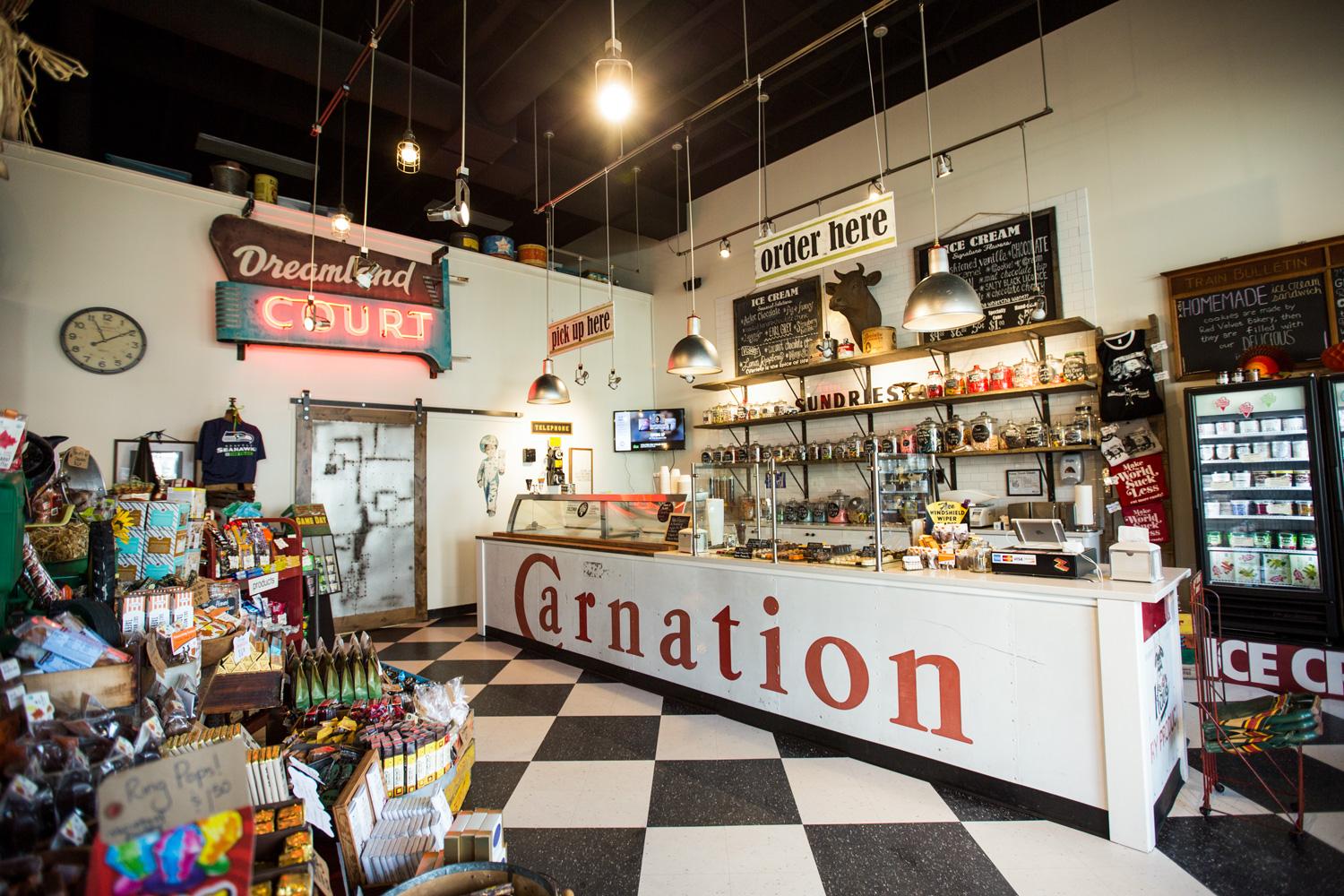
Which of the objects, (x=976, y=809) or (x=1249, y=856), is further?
(x=976, y=809)

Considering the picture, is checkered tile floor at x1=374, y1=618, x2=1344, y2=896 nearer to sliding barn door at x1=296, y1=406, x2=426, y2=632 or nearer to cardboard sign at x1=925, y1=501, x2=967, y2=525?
cardboard sign at x1=925, y1=501, x2=967, y2=525

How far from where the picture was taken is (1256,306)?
408 cm

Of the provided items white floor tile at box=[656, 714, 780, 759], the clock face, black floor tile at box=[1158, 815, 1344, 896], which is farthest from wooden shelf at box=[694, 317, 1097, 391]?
the clock face

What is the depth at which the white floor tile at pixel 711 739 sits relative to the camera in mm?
3109

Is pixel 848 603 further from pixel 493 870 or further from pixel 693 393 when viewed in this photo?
pixel 693 393

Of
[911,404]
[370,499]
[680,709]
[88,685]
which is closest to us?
[88,685]

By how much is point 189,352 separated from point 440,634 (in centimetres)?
335

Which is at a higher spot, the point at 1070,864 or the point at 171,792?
the point at 171,792

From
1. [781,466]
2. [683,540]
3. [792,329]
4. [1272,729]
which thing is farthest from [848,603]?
[792,329]

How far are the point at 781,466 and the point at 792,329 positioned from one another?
1599 millimetres

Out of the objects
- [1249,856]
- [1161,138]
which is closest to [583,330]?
[1161,138]

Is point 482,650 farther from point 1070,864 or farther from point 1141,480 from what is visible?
point 1141,480

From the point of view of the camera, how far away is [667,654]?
3.92 m

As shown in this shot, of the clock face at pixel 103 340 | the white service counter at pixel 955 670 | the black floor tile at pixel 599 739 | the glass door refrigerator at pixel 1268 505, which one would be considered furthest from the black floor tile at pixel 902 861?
the clock face at pixel 103 340
